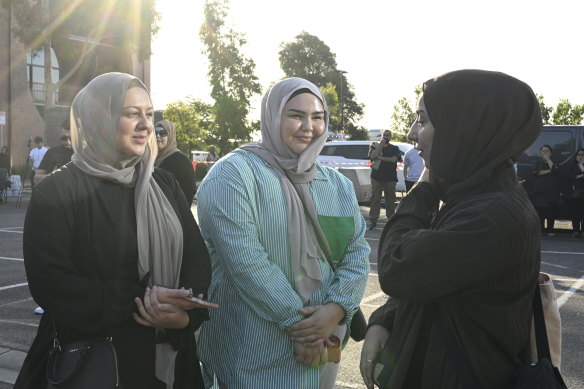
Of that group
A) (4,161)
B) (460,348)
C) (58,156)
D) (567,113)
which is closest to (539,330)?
(460,348)

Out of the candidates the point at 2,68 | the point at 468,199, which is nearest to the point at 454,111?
the point at 468,199

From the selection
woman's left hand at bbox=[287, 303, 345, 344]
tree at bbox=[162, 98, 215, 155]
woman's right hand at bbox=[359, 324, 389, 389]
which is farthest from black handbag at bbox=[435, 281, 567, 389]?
tree at bbox=[162, 98, 215, 155]

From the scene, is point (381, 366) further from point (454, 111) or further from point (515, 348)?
point (454, 111)

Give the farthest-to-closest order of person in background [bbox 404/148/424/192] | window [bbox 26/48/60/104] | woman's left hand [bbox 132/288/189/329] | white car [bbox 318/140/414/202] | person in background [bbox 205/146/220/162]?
window [bbox 26/48/60/104] → person in background [bbox 205/146/220/162] → white car [bbox 318/140/414/202] → person in background [bbox 404/148/424/192] → woman's left hand [bbox 132/288/189/329]

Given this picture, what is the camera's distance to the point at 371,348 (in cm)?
239

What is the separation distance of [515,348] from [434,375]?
0.88 ft

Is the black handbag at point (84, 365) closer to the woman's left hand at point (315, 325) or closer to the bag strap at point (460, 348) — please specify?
the woman's left hand at point (315, 325)

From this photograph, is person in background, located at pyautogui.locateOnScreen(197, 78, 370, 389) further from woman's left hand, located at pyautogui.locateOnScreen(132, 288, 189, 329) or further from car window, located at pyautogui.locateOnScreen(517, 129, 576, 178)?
car window, located at pyautogui.locateOnScreen(517, 129, 576, 178)

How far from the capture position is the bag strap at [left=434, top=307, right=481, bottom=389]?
2066 mm

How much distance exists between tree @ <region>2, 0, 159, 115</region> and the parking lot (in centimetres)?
1643

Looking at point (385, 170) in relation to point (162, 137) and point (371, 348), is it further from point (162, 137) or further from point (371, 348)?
point (371, 348)

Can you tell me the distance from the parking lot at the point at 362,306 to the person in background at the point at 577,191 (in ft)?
2.07

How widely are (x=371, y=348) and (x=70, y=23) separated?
94.7 feet

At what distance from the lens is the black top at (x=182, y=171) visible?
19.6 ft
